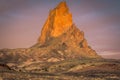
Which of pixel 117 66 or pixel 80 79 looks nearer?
pixel 80 79

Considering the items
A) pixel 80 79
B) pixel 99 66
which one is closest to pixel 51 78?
pixel 80 79

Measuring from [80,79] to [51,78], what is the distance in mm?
5398

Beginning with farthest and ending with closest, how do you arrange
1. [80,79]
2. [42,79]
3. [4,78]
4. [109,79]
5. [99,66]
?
1. [99,66]
2. [109,79]
3. [80,79]
4. [42,79]
5. [4,78]

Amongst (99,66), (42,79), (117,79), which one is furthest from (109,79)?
(99,66)

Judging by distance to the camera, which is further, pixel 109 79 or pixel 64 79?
pixel 109 79

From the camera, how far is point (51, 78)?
47719mm

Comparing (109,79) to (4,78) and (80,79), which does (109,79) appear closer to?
(80,79)

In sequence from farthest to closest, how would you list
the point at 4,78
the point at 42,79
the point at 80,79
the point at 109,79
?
the point at 109,79 < the point at 80,79 < the point at 42,79 < the point at 4,78

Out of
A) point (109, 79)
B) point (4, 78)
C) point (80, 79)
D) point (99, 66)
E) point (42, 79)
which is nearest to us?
point (4, 78)

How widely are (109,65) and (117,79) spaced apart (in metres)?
42.7

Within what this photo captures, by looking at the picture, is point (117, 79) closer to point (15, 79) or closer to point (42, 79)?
point (42, 79)

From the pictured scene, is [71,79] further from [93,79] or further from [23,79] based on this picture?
[23,79]

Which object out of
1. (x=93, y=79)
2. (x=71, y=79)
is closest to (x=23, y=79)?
(x=71, y=79)

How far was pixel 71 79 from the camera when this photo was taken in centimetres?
4800
